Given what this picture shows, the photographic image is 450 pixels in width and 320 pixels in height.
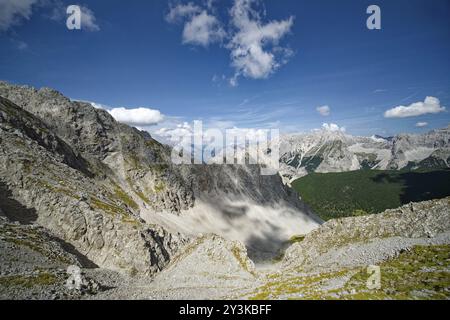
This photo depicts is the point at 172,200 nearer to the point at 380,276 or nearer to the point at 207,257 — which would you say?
the point at 207,257

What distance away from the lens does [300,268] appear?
51562 millimetres

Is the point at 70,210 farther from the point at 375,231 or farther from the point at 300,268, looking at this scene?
the point at 375,231

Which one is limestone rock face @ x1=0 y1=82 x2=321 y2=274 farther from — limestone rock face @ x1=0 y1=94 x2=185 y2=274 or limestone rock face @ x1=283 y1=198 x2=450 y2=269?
limestone rock face @ x1=283 y1=198 x2=450 y2=269

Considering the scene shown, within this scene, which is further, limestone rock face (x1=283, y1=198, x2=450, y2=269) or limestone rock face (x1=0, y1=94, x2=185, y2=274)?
limestone rock face (x1=0, y1=94, x2=185, y2=274)

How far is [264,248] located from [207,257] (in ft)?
485

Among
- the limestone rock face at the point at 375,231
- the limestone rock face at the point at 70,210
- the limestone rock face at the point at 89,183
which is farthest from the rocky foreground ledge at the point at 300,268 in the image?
the limestone rock face at the point at 89,183

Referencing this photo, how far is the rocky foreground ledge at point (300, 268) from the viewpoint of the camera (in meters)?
31.8

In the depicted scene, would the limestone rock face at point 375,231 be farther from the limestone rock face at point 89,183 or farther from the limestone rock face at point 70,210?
the limestone rock face at point 89,183

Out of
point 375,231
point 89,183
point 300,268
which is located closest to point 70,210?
point 89,183

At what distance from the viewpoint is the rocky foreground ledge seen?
31.8 m

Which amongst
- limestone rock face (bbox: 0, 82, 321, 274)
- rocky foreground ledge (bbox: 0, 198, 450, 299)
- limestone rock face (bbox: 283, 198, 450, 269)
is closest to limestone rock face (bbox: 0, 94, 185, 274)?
limestone rock face (bbox: 0, 82, 321, 274)

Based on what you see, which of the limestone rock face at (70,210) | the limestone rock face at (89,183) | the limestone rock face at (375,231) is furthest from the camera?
the limestone rock face at (89,183)

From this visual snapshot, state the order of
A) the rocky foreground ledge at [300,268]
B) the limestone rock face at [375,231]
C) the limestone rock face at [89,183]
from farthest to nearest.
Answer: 1. the limestone rock face at [89,183]
2. the limestone rock face at [375,231]
3. the rocky foreground ledge at [300,268]
